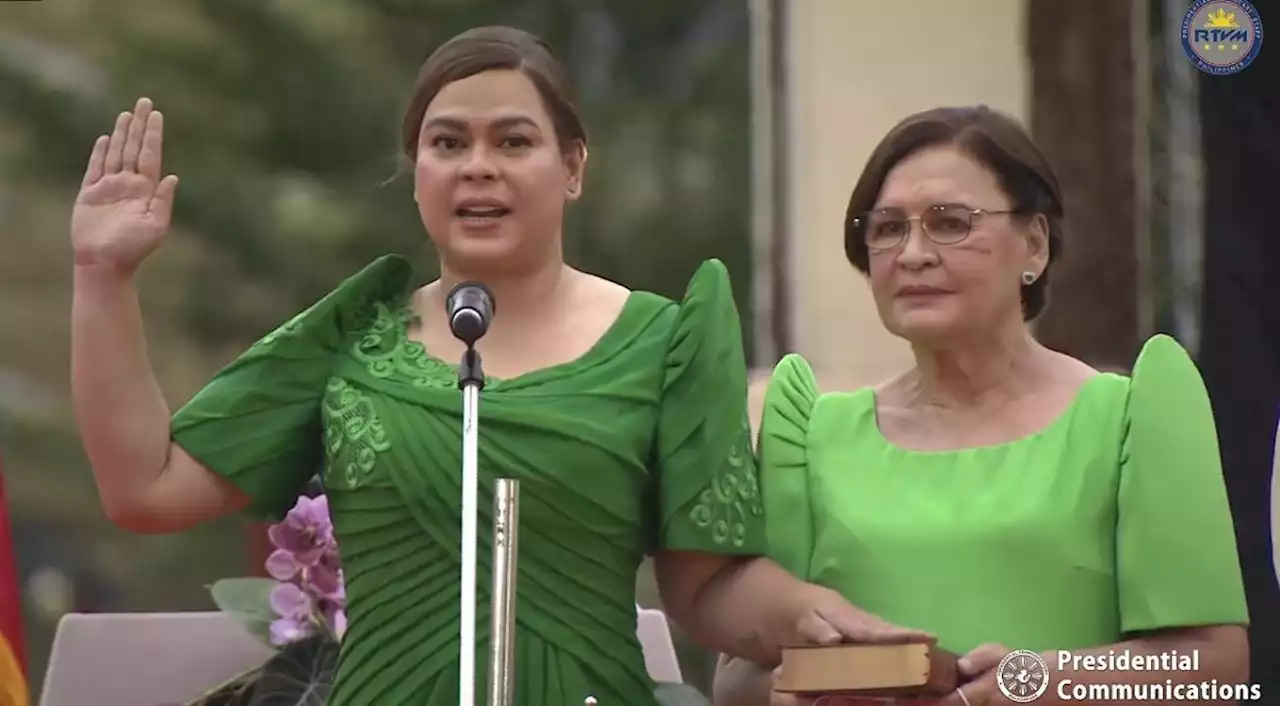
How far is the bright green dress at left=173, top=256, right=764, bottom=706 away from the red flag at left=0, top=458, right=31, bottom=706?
62 cm

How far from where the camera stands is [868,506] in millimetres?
2057

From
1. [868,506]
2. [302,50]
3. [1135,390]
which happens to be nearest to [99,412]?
[868,506]

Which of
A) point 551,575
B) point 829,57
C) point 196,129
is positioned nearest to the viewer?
point 551,575

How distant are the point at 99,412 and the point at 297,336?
22cm

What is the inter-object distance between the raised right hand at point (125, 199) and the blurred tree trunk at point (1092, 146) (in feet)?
3.90

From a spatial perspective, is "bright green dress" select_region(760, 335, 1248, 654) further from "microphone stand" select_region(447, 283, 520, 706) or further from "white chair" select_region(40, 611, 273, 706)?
"white chair" select_region(40, 611, 273, 706)

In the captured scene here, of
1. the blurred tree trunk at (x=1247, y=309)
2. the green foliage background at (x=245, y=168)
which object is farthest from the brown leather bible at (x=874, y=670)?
the green foliage background at (x=245, y=168)

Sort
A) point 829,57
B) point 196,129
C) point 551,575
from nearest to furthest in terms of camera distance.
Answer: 1. point 551,575
2. point 829,57
3. point 196,129

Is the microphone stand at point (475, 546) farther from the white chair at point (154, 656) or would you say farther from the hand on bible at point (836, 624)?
the white chair at point (154, 656)

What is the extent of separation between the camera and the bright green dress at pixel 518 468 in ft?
6.30

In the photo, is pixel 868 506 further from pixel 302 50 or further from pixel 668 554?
pixel 302 50

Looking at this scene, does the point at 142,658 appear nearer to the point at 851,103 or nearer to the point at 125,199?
the point at 125,199

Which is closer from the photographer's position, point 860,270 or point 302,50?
point 860,270

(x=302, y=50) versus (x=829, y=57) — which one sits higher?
(x=302, y=50)
